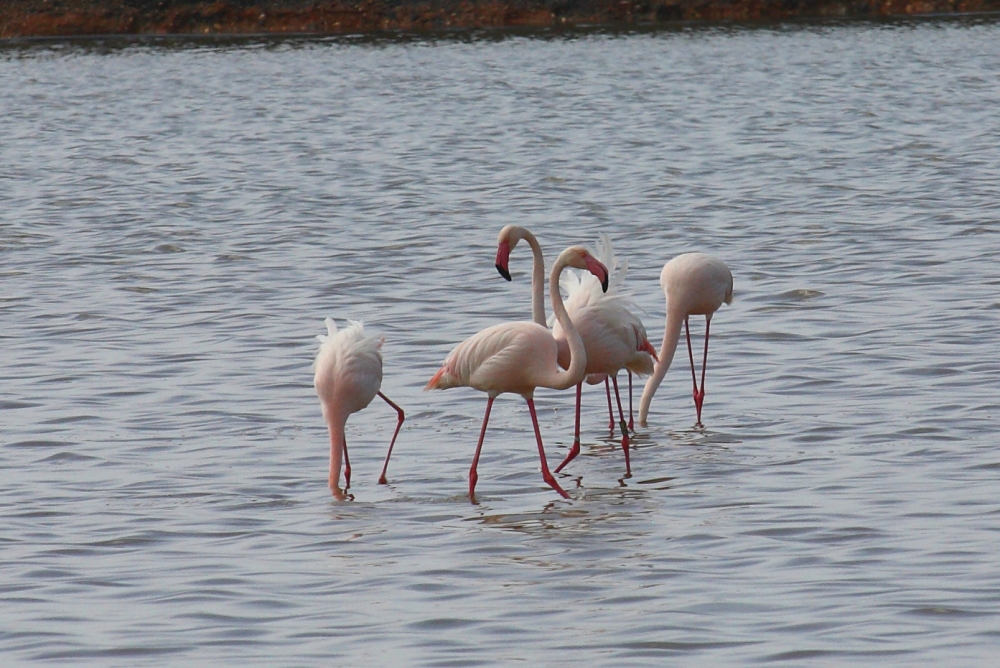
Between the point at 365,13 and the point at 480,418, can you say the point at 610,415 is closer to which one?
the point at 480,418

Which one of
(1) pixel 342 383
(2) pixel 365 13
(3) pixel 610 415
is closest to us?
(1) pixel 342 383

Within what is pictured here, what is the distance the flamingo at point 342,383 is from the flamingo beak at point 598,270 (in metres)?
1.01

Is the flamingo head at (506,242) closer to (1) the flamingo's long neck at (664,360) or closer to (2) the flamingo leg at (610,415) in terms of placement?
(2) the flamingo leg at (610,415)

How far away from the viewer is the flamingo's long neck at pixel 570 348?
666 cm

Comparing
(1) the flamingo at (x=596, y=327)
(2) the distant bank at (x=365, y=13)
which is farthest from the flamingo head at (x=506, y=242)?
(2) the distant bank at (x=365, y=13)

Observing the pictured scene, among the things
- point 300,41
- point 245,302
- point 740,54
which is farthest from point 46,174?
point 300,41

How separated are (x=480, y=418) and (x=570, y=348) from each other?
4.72 ft

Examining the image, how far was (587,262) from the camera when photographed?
6766 millimetres

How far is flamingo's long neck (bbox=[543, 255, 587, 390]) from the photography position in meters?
6.66

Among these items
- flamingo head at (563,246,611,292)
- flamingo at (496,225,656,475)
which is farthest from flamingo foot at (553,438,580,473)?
flamingo head at (563,246,611,292)

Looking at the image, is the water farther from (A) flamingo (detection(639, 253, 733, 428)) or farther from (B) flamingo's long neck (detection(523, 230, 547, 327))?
(B) flamingo's long neck (detection(523, 230, 547, 327))

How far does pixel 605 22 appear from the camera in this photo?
1580 inches

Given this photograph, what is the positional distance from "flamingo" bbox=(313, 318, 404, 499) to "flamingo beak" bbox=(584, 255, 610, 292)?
1.01 metres

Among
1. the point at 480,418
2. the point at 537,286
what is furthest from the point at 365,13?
the point at 537,286
